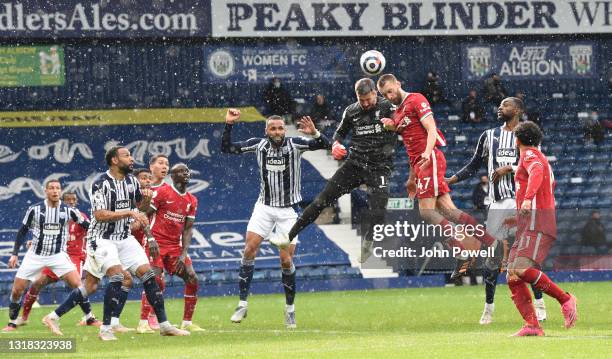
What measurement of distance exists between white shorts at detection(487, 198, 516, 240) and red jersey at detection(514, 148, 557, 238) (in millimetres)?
3196

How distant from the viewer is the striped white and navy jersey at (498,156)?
45.6 feet

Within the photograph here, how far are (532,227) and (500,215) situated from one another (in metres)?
3.39

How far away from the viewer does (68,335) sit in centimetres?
1384

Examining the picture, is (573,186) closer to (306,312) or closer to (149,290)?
(306,312)

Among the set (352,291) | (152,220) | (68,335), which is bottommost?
(352,291)

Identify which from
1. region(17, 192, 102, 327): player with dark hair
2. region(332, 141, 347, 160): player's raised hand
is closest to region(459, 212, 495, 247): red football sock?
region(332, 141, 347, 160): player's raised hand

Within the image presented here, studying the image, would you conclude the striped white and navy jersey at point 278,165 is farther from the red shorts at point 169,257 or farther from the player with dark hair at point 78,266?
the player with dark hair at point 78,266

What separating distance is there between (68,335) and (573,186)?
15573mm

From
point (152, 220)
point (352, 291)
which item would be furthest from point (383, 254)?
point (152, 220)

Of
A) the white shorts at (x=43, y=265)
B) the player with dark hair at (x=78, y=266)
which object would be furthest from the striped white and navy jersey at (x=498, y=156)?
the white shorts at (x=43, y=265)

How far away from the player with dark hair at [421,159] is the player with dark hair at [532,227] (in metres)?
1.67

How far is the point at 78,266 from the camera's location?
736 inches

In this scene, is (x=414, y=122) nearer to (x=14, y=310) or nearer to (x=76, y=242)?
(x=14, y=310)

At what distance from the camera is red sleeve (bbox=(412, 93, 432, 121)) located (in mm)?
12859
